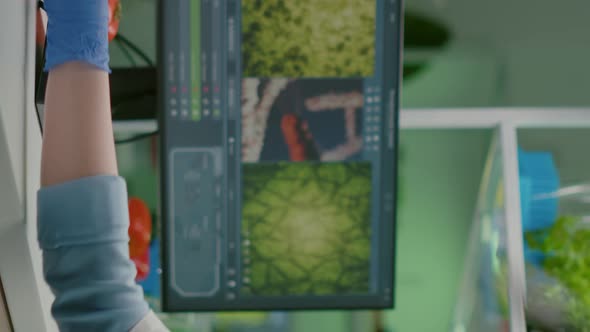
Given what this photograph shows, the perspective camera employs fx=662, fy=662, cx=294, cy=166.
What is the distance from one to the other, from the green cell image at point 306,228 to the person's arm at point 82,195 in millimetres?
367

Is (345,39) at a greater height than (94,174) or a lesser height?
greater

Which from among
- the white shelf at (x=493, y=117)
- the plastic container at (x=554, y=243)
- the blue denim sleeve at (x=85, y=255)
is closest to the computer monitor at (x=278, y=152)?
the white shelf at (x=493, y=117)

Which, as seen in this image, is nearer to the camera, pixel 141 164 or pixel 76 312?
pixel 76 312

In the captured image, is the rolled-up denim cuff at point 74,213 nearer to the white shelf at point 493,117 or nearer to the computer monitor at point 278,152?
the computer monitor at point 278,152

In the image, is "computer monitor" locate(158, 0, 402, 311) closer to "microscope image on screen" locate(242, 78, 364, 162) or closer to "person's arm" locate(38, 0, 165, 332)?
"microscope image on screen" locate(242, 78, 364, 162)

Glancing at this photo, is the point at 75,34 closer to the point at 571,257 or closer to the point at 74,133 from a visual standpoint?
the point at 74,133

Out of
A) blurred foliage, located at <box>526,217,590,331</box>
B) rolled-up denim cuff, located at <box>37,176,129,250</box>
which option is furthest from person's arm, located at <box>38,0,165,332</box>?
blurred foliage, located at <box>526,217,590,331</box>

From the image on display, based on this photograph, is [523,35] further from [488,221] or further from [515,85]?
[488,221]

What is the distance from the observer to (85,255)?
663mm

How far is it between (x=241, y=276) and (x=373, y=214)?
0.24 metres

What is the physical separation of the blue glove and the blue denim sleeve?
135mm

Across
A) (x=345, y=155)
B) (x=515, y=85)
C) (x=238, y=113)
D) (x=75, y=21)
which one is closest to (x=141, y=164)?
(x=238, y=113)

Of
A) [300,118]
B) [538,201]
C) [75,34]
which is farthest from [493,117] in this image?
[75,34]

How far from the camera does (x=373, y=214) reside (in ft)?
3.50
